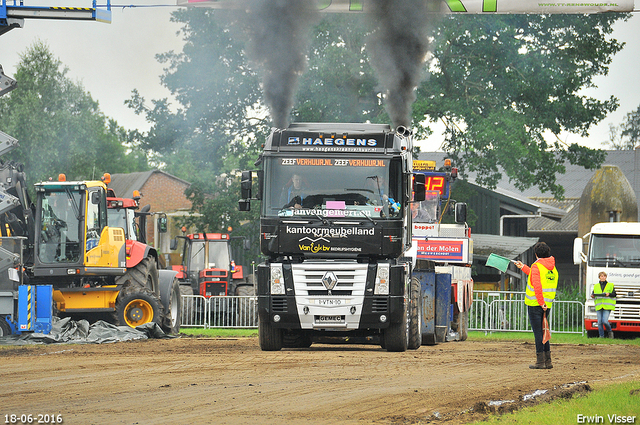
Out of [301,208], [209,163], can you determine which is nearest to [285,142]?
[301,208]

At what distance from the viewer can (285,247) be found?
45.2 feet

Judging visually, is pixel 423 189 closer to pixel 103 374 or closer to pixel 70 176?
pixel 103 374

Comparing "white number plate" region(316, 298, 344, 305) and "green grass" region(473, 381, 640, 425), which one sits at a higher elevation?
"white number plate" region(316, 298, 344, 305)

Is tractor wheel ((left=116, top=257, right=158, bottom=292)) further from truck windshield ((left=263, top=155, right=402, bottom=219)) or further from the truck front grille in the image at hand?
the truck front grille

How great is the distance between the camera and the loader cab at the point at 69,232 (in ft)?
60.0

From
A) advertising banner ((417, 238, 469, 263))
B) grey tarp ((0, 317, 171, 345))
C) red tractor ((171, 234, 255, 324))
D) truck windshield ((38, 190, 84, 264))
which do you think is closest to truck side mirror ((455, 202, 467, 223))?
advertising banner ((417, 238, 469, 263))

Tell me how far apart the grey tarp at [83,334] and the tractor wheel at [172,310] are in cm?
74

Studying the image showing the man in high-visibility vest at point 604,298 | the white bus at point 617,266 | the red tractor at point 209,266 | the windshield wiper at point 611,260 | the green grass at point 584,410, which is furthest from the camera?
the red tractor at point 209,266

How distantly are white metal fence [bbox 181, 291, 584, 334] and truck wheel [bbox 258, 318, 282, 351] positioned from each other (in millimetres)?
11104

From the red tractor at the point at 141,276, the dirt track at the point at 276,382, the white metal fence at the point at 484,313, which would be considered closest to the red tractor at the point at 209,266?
the white metal fence at the point at 484,313

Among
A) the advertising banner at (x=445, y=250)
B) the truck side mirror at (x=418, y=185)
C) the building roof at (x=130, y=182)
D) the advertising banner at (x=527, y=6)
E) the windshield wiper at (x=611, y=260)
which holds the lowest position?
the windshield wiper at (x=611, y=260)

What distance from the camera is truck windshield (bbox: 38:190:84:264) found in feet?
60.2

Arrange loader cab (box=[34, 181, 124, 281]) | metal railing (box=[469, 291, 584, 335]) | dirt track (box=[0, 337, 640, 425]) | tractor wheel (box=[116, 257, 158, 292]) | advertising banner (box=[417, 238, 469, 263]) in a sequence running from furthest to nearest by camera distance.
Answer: metal railing (box=[469, 291, 584, 335]) → advertising banner (box=[417, 238, 469, 263]) → tractor wheel (box=[116, 257, 158, 292]) → loader cab (box=[34, 181, 124, 281]) → dirt track (box=[0, 337, 640, 425])

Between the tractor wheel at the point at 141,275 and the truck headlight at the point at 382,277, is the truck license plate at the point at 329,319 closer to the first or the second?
the truck headlight at the point at 382,277
